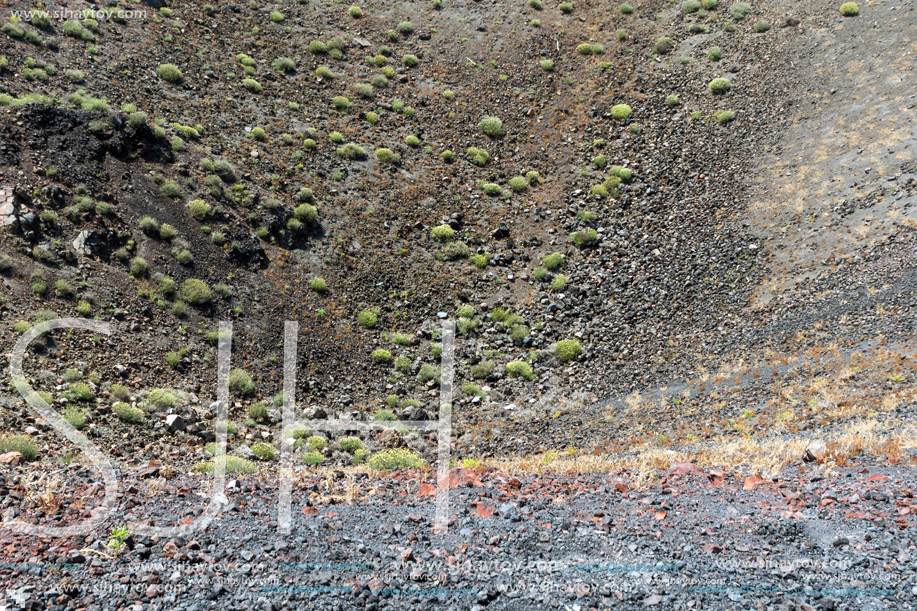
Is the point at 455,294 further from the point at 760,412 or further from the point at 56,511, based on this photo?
the point at 56,511

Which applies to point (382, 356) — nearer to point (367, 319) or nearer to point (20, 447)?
point (367, 319)

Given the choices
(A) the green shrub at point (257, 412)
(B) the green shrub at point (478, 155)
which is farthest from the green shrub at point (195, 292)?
(B) the green shrub at point (478, 155)

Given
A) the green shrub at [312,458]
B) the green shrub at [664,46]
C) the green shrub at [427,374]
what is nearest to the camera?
the green shrub at [312,458]

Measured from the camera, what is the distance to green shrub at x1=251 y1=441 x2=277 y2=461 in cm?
1606

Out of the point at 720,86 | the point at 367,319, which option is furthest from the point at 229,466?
the point at 720,86

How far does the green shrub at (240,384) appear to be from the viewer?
18609 mm

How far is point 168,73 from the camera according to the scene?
28.6m

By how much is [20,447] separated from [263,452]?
581 cm

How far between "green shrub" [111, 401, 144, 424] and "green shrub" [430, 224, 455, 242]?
14886mm

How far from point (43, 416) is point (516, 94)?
29.3 meters

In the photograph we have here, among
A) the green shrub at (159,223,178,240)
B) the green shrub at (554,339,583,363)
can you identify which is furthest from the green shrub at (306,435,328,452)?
the green shrub at (159,223,178,240)

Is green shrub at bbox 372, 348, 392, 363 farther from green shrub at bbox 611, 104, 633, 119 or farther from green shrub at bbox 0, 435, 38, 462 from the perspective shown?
green shrub at bbox 611, 104, 633, 119

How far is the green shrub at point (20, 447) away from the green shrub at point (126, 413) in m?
3.29

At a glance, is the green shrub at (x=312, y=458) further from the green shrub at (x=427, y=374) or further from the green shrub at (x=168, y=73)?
the green shrub at (x=168, y=73)
